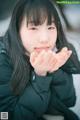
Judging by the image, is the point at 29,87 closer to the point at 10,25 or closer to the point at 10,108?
the point at 10,108

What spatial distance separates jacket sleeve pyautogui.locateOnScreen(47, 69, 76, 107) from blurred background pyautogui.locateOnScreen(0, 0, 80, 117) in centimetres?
3

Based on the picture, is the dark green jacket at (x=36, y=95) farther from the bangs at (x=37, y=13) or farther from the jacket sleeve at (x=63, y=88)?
the bangs at (x=37, y=13)

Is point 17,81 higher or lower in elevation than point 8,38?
lower

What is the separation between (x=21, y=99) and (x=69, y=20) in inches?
11.7

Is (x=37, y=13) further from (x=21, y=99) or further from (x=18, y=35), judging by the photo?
(x=21, y=99)

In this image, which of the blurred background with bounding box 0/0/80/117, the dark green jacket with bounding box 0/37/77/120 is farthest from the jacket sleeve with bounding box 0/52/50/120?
the blurred background with bounding box 0/0/80/117

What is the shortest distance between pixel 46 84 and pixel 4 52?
0.16m

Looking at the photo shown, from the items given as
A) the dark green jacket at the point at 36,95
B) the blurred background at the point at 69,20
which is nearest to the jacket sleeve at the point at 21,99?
the dark green jacket at the point at 36,95

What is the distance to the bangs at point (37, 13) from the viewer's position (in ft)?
2.89

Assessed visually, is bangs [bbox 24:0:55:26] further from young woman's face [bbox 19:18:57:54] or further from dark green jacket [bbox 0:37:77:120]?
dark green jacket [bbox 0:37:77:120]

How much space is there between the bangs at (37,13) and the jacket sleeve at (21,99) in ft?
0.45

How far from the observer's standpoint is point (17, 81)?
90 cm

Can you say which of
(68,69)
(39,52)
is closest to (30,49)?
(39,52)

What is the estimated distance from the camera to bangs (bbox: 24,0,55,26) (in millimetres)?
882
